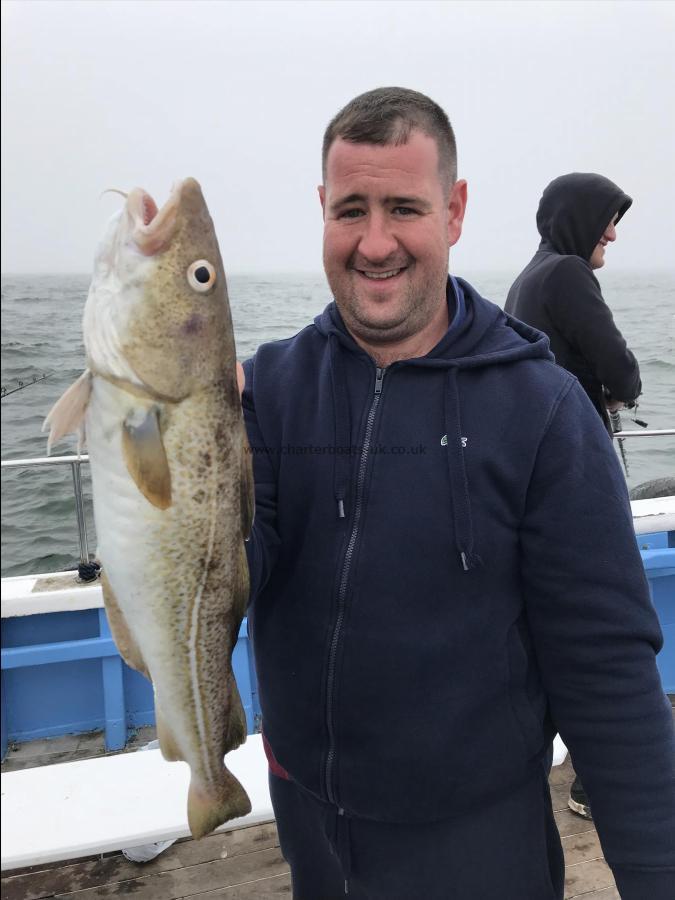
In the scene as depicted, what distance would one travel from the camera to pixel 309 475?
6.57 ft

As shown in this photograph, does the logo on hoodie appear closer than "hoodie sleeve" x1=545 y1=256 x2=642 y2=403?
Yes

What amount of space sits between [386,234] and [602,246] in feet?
8.92

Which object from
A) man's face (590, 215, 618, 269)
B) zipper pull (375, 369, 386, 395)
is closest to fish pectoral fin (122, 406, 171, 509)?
zipper pull (375, 369, 386, 395)

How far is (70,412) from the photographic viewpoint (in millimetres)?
1368

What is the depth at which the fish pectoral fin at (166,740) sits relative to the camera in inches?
61.6

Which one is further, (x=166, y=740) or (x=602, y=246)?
(x=602, y=246)

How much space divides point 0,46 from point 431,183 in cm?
123

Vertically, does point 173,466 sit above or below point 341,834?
above

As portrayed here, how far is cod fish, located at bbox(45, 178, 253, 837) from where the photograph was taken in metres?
1.42

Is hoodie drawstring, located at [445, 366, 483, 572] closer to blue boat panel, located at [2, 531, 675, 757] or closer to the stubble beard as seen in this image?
the stubble beard

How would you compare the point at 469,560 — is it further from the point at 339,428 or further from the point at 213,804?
the point at 213,804

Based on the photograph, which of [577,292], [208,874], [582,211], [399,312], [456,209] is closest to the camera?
[399,312]

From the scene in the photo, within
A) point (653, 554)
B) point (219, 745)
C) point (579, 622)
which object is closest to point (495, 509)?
point (579, 622)

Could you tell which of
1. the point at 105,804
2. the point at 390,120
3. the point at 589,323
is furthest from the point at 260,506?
the point at 589,323
